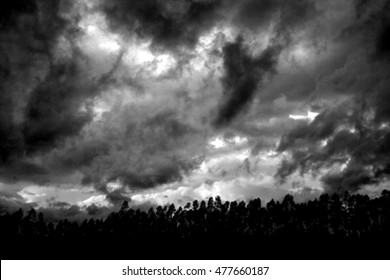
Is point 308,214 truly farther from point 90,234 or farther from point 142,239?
point 90,234

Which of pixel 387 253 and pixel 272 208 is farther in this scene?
pixel 272 208

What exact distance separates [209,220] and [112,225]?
55503 millimetres

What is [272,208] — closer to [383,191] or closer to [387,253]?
[383,191]

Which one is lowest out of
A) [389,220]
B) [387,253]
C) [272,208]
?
[387,253]

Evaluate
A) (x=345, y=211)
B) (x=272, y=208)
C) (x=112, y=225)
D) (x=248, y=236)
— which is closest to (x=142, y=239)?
(x=112, y=225)

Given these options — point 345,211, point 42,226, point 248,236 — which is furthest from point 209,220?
point 42,226

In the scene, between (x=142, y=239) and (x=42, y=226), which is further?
(x=42, y=226)

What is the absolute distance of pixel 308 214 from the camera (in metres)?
144

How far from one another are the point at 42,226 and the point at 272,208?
5235 inches
